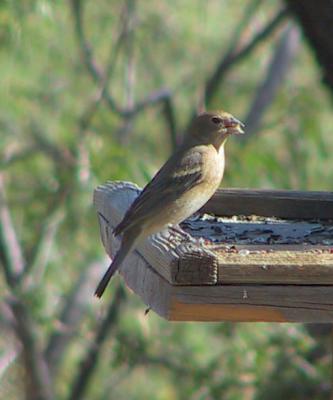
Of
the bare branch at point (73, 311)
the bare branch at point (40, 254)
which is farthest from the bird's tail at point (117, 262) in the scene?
the bare branch at point (73, 311)

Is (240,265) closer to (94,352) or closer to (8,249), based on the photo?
(8,249)

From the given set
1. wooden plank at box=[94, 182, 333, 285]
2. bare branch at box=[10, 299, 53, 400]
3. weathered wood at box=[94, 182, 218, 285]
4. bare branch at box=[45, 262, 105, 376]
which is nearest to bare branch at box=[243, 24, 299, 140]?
bare branch at box=[45, 262, 105, 376]

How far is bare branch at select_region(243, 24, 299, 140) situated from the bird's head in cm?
549

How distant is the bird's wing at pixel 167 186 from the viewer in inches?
161

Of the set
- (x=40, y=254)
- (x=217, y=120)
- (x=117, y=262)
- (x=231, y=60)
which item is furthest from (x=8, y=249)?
(x=117, y=262)

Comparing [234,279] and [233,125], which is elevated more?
[234,279]

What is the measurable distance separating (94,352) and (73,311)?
422 millimetres

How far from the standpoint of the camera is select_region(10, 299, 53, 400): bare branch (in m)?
9.17

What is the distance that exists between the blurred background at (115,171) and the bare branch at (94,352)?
14mm

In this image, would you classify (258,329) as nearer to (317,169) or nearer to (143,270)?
(317,169)

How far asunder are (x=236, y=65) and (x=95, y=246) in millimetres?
2318

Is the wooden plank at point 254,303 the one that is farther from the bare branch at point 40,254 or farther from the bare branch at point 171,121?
the bare branch at point 171,121

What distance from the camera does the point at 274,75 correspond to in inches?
422

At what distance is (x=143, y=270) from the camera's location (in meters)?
3.59
